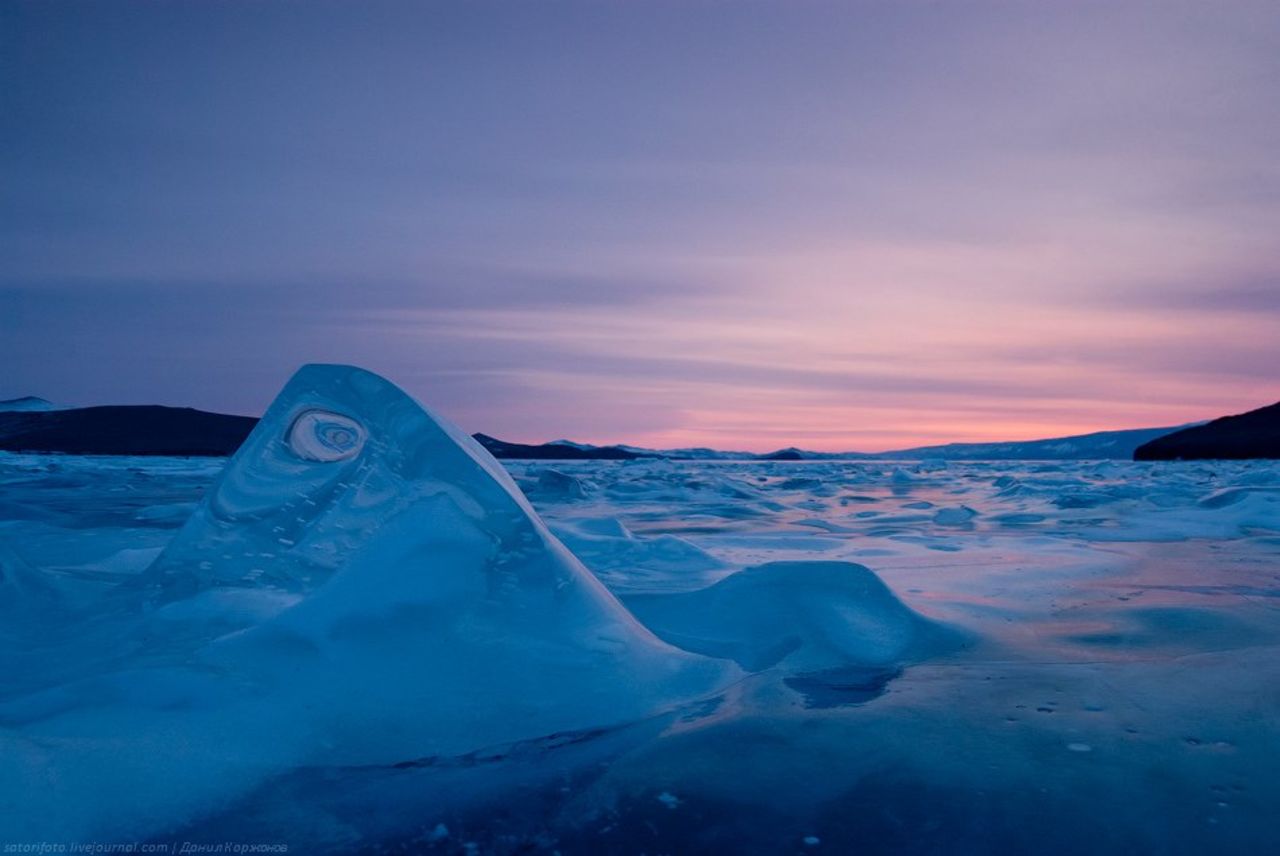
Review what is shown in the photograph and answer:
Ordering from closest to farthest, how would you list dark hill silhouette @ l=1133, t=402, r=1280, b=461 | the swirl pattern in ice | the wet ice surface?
1. the wet ice surface
2. the swirl pattern in ice
3. dark hill silhouette @ l=1133, t=402, r=1280, b=461

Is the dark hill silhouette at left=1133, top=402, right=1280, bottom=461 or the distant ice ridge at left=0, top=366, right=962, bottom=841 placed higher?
the dark hill silhouette at left=1133, top=402, right=1280, bottom=461

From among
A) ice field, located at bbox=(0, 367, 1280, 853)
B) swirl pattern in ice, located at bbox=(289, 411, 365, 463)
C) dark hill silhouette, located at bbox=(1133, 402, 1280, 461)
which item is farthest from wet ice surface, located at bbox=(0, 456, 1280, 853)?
dark hill silhouette, located at bbox=(1133, 402, 1280, 461)

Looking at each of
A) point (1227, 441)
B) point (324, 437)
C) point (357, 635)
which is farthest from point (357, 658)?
point (1227, 441)

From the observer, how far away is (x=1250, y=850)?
3.62ft

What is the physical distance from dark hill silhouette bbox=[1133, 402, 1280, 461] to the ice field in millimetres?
49200

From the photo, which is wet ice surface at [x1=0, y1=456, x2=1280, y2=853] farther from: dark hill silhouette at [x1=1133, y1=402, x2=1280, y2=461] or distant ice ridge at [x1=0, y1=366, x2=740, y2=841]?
dark hill silhouette at [x1=1133, y1=402, x2=1280, y2=461]

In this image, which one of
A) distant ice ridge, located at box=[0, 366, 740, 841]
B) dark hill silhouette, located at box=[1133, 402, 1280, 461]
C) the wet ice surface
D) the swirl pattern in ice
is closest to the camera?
the wet ice surface

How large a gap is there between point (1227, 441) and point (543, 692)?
2188 inches

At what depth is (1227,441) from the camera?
4534 centimetres

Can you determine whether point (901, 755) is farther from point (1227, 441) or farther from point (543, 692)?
point (1227, 441)

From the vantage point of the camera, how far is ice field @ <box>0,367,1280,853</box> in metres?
→ 1.21

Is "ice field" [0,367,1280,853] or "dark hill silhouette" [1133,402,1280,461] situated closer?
"ice field" [0,367,1280,853]

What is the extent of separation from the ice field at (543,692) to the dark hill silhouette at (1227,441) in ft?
161

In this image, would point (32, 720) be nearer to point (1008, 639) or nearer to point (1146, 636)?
point (1008, 639)
